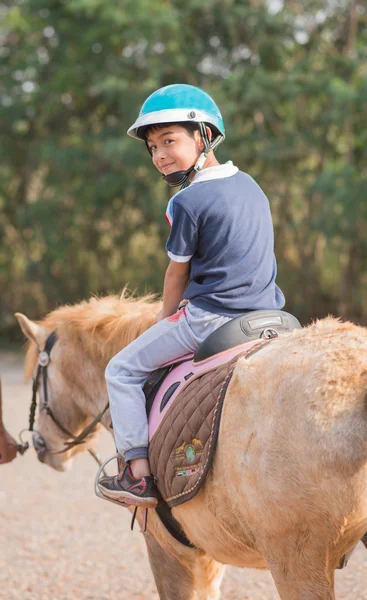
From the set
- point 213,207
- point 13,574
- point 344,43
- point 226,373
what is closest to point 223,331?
point 226,373

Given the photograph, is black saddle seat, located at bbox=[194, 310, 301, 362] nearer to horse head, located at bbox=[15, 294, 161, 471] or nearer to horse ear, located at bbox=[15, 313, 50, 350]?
horse head, located at bbox=[15, 294, 161, 471]

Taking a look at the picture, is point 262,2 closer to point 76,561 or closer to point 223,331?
point 76,561

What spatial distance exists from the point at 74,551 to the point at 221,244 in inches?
131

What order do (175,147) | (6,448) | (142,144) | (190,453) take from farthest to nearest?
(142,144)
(6,448)
(175,147)
(190,453)

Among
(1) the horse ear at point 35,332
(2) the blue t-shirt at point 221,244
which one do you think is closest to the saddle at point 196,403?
(2) the blue t-shirt at point 221,244

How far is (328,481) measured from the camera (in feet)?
6.91

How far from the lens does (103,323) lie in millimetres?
3711

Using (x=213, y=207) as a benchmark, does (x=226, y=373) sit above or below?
below

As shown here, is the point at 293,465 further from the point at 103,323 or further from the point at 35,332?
the point at 35,332

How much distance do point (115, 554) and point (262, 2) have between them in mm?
11934

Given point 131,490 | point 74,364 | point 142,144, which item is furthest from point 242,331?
point 142,144

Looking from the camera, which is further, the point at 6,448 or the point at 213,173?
the point at 6,448

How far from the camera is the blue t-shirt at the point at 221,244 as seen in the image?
9.14 ft

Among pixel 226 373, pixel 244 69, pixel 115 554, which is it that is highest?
pixel 244 69
